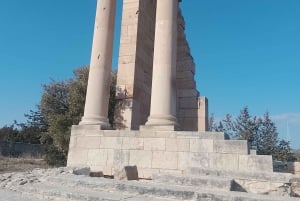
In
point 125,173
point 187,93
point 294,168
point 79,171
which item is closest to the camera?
point 125,173

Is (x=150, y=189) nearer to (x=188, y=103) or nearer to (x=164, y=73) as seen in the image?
(x=164, y=73)

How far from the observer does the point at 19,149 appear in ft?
144

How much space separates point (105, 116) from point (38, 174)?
470cm

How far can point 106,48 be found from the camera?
14.5 m

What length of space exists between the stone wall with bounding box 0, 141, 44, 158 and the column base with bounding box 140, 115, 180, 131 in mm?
33641

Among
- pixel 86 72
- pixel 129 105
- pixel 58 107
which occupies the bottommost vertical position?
pixel 129 105

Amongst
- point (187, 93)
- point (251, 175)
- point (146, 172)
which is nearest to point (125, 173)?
point (146, 172)

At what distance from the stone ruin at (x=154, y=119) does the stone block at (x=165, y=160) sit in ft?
0.12

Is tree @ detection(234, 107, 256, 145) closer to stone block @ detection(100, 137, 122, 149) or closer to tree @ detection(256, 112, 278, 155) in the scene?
tree @ detection(256, 112, 278, 155)

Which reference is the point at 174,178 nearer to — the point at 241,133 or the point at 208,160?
the point at 208,160

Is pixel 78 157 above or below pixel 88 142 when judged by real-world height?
below

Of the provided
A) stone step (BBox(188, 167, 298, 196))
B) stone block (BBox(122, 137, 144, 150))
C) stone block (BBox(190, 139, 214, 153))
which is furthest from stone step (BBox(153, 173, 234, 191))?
stone block (BBox(122, 137, 144, 150))

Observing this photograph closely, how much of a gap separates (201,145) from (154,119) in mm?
2313

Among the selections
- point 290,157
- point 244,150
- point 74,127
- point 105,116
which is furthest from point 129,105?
point 290,157
